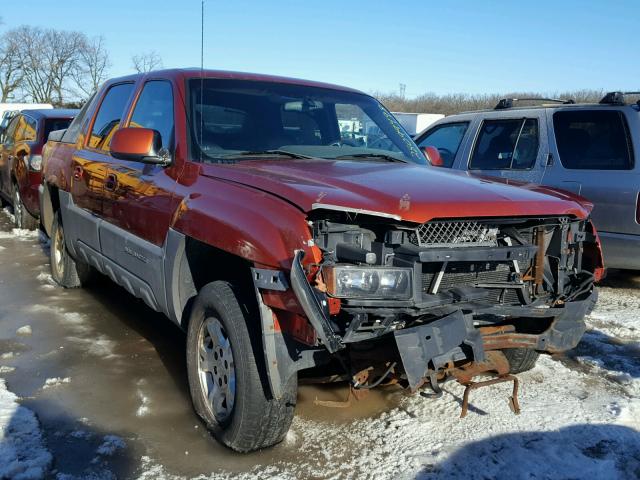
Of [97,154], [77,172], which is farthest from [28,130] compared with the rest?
[97,154]

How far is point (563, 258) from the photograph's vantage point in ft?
10.7

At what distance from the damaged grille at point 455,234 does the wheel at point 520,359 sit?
4.47 feet

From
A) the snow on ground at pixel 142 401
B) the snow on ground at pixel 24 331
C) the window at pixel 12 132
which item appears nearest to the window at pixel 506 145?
the snow on ground at pixel 142 401

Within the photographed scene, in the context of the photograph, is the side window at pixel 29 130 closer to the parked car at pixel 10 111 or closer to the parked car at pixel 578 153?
the parked car at pixel 10 111

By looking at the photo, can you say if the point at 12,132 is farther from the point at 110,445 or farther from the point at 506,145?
the point at 110,445

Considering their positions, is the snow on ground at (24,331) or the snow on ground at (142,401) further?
the snow on ground at (24,331)

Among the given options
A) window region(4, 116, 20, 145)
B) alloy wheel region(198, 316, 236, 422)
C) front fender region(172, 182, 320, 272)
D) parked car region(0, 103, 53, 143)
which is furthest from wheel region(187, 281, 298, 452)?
parked car region(0, 103, 53, 143)

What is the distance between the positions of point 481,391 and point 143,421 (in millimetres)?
2107

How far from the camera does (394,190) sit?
2855 millimetres

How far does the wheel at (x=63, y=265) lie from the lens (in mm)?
6016

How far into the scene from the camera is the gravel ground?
306cm

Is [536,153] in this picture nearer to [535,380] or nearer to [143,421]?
[535,380]

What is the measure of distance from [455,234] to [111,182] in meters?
2.64

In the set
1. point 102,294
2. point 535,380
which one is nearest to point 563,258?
point 535,380
